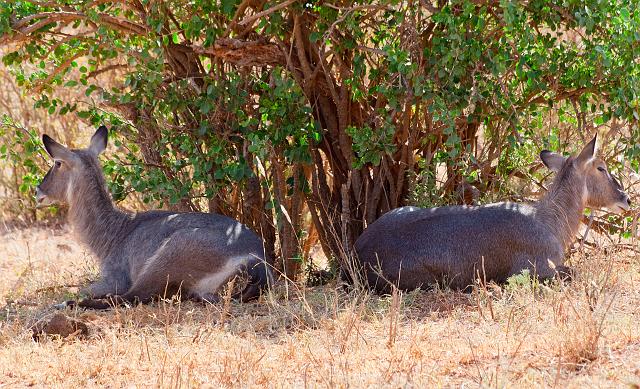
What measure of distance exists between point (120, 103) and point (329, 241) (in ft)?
7.67

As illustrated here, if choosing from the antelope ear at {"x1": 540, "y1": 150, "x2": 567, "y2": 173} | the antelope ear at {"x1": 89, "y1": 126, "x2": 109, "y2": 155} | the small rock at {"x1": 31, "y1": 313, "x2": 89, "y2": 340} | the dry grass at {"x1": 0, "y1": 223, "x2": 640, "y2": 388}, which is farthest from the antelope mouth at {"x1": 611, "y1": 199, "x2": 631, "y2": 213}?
the small rock at {"x1": 31, "y1": 313, "x2": 89, "y2": 340}

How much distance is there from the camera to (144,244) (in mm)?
8391

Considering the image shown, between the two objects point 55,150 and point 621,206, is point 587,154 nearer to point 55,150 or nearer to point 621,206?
point 621,206

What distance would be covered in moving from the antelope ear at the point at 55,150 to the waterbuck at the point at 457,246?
2.72m

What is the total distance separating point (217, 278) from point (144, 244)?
2.70 ft

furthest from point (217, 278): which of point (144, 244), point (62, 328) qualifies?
point (62, 328)

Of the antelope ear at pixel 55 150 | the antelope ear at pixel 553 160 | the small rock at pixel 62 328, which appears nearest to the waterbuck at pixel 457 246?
the antelope ear at pixel 553 160

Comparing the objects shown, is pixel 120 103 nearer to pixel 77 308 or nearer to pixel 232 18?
pixel 232 18

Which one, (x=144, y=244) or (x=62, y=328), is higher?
(x=144, y=244)

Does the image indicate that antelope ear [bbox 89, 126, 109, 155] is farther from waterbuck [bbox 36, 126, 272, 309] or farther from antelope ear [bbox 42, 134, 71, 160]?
antelope ear [bbox 42, 134, 71, 160]

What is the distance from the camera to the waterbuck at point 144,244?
7.99 meters

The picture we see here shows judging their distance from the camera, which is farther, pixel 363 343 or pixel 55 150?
pixel 55 150

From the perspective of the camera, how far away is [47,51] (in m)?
9.56

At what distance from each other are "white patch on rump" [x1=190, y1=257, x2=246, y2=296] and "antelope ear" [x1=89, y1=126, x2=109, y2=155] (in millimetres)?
1706
